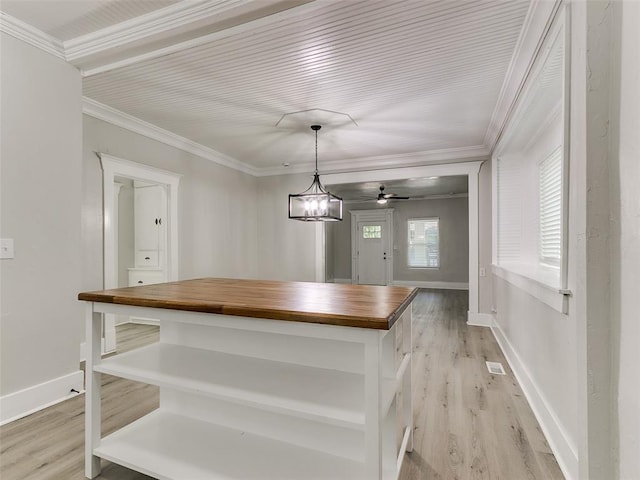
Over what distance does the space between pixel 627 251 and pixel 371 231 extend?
339 inches

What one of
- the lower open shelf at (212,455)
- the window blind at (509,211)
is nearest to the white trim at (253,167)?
the window blind at (509,211)

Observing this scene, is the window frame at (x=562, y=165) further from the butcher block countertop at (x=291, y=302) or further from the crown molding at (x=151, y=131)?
the crown molding at (x=151, y=131)

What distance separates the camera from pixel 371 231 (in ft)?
31.3

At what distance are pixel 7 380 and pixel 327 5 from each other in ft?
10.1

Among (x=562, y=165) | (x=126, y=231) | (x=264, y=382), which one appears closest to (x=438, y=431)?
(x=264, y=382)

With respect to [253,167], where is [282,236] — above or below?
below

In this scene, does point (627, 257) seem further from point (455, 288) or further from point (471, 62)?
point (455, 288)

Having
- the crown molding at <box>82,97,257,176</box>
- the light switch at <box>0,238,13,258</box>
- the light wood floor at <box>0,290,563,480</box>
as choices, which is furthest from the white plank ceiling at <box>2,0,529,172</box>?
the light wood floor at <box>0,290,563,480</box>

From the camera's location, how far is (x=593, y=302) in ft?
3.47

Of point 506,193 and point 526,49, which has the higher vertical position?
point 526,49

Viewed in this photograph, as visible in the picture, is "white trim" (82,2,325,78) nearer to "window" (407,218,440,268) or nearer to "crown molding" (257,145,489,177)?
"crown molding" (257,145,489,177)

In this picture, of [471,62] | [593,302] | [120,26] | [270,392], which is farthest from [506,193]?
[120,26]

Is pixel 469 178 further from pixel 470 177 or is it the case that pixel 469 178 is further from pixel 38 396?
pixel 38 396

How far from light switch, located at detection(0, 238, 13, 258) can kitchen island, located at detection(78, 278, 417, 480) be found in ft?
3.42
